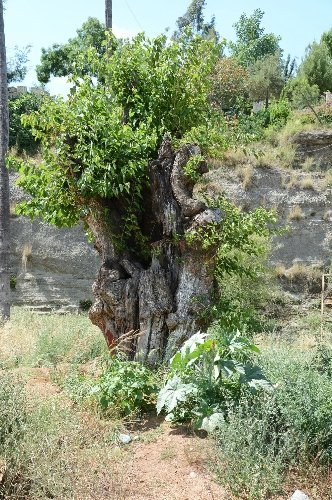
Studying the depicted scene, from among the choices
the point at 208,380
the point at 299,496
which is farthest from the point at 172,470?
the point at 299,496

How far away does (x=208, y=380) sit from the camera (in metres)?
5.22

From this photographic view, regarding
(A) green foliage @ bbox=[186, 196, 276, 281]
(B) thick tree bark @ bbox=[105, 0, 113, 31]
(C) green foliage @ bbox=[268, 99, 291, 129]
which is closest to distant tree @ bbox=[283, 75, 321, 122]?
(C) green foliage @ bbox=[268, 99, 291, 129]

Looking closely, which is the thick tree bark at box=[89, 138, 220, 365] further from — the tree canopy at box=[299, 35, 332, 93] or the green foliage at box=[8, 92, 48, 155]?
the tree canopy at box=[299, 35, 332, 93]

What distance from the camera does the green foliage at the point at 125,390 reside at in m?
5.62

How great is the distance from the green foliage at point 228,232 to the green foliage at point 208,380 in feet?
4.90

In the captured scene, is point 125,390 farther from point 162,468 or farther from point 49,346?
point 49,346

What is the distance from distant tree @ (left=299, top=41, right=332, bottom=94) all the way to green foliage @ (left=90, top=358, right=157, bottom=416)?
25.8 metres

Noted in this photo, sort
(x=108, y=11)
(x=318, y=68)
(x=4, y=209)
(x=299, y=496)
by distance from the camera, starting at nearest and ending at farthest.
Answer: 1. (x=299, y=496)
2. (x=4, y=209)
3. (x=108, y=11)
4. (x=318, y=68)

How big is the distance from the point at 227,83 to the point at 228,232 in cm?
2084

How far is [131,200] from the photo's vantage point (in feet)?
24.0

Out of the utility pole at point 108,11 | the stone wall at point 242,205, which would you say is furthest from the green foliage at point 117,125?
the stone wall at point 242,205

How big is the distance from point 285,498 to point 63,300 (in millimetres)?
16367

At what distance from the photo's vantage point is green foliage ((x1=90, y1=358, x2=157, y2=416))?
562 centimetres

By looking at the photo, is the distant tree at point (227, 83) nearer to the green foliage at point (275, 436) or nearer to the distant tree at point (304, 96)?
the distant tree at point (304, 96)
